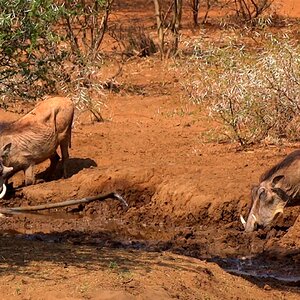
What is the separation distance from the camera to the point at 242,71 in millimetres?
13180

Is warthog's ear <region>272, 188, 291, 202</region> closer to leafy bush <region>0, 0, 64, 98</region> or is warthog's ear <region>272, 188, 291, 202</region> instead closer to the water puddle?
the water puddle

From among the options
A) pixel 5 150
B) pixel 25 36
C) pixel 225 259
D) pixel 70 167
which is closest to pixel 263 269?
pixel 225 259

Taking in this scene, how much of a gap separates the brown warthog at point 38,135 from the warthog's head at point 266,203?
139 inches

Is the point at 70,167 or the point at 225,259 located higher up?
the point at 225,259

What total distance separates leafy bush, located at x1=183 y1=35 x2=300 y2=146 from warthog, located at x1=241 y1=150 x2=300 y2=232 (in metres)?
2.27

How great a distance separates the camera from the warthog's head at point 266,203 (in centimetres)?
1096

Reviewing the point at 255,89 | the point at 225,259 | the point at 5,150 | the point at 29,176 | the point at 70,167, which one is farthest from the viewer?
the point at 70,167

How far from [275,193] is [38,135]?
3846 millimetres

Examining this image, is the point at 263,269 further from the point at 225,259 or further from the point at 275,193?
the point at 275,193

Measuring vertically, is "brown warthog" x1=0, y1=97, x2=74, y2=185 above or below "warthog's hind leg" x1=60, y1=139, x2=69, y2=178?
above

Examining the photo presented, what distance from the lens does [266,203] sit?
11.0m

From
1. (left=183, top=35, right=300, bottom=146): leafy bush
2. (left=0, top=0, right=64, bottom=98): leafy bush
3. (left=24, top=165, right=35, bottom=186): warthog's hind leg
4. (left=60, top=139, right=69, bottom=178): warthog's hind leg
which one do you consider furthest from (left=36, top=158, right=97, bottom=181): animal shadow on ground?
(left=0, top=0, right=64, bottom=98): leafy bush

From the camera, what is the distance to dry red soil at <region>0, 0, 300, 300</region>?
8250 millimetres

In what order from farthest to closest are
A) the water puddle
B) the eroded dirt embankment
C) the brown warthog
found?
the brown warthog < the water puddle < the eroded dirt embankment
